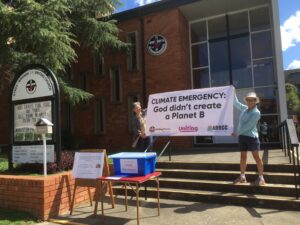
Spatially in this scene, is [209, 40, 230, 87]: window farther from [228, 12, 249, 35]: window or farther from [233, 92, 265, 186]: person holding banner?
[233, 92, 265, 186]: person holding banner

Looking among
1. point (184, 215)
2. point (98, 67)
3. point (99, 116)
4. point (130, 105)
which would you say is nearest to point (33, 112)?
point (184, 215)

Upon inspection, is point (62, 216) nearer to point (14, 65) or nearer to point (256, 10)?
point (14, 65)

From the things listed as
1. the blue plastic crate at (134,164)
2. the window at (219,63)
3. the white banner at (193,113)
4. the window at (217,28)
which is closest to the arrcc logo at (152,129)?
the white banner at (193,113)

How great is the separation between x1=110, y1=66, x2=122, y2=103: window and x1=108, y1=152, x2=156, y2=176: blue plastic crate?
10.2 meters

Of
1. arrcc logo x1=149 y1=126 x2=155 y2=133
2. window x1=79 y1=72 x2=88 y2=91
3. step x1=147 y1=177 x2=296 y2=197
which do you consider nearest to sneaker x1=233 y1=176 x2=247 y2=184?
step x1=147 y1=177 x2=296 y2=197

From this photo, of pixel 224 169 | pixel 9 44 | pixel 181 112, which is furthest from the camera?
pixel 9 44

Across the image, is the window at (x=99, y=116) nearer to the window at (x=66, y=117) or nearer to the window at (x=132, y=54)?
the window at (x=66, y=117)

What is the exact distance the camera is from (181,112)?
8.68 m

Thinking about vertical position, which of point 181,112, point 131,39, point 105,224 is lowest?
point 105,224

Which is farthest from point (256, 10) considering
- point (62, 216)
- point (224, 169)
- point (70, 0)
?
point (62, 216)

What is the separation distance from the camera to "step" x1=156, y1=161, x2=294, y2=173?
24.6 ft

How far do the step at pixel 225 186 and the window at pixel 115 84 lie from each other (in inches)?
337

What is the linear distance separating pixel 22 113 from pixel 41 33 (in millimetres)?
3027

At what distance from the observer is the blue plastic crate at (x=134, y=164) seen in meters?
5.95
